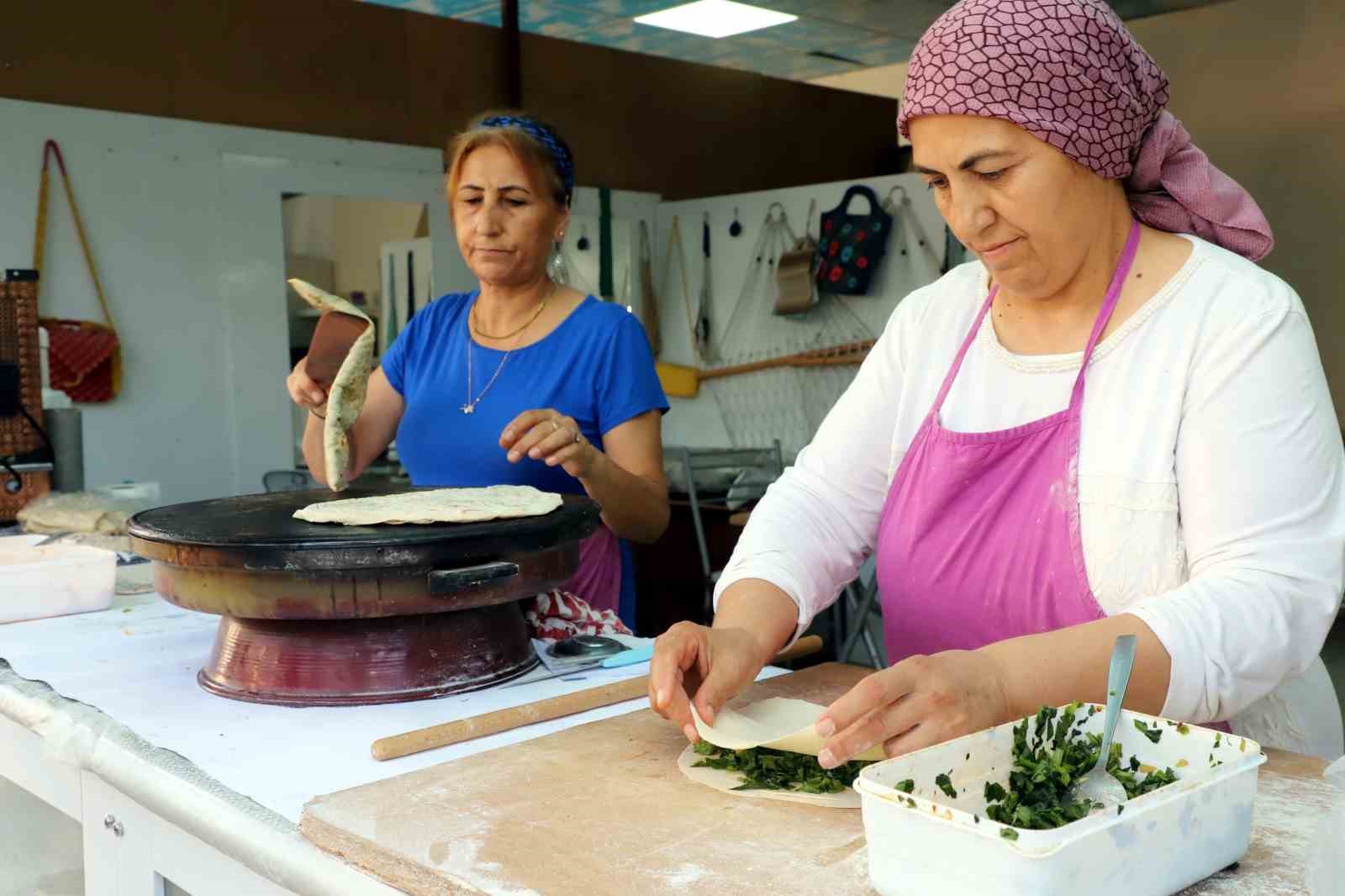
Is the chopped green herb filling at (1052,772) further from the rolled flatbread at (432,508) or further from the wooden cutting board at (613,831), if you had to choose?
the rolled flatbread at (432,508)

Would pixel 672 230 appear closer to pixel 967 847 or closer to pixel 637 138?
pixel 637 138

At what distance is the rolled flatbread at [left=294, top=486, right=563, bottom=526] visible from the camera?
1.54 metres

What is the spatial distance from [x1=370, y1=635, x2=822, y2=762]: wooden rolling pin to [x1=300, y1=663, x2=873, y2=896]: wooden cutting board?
86mm

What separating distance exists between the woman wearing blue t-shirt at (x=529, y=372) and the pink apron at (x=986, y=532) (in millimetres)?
758

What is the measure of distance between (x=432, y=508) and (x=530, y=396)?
67 cm

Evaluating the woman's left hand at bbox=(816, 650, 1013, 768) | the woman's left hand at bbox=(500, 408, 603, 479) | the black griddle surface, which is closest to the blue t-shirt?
the woman's left hand at bbox=(500, 408, 603, 479)

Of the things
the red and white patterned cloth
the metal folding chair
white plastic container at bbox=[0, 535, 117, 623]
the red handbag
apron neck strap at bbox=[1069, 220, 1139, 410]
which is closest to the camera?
apron neck strap at bbox=[1069, 220, 1139, 410]

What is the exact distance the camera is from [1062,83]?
4.05 ft

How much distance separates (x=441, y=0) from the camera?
660cm

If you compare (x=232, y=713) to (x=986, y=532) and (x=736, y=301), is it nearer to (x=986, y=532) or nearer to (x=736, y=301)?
(x=986, y=532)

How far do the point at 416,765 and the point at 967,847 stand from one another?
2.21 feet

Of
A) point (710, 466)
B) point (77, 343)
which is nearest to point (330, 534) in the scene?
point (77, 343)

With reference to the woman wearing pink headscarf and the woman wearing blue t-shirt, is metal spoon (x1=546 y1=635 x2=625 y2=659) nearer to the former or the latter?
the woman wearing pink headscarf

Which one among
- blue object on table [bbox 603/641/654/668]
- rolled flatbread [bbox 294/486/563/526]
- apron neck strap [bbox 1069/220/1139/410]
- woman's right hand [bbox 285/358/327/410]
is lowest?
blue object on table [bbox 603/641/654/668]
